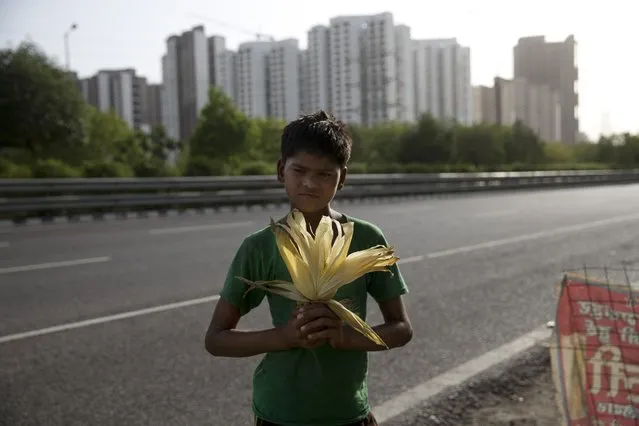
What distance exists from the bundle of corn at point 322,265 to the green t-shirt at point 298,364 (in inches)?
7.9

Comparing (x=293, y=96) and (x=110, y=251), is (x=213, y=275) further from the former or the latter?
(x=293, y=96)

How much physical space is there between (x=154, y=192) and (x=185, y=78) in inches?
3765

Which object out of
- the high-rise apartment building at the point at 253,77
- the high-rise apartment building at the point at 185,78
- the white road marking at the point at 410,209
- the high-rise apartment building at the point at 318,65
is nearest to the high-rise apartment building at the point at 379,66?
the high-rise apartment building at the point at 318,65

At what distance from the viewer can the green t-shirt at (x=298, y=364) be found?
1.97 metres

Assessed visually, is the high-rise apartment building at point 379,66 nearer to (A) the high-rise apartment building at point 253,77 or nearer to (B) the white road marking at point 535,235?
(A) the high-rise apartment building at point 253,77

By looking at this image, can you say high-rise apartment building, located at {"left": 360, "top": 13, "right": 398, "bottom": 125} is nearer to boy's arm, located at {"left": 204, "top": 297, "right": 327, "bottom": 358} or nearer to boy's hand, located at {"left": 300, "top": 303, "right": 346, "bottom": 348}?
boy's arm, located at {"left": 204, "top": 297, "right": 327, "bottom": 358}

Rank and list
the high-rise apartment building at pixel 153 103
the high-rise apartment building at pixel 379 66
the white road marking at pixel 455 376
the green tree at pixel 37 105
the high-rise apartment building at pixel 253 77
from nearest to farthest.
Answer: the white road marking at pixel 455 376 < the green tree at pixel 37 105 < the high-rise apartment building at pixel 379 66 < the high-rise apartment building at pixel 253 77 < the high-rise apartment building at pixel 153 103

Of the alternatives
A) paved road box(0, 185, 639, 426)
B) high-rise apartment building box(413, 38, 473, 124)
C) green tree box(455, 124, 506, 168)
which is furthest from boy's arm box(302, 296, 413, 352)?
green tree box(455, 124, 506, 168)

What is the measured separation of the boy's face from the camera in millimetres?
1939

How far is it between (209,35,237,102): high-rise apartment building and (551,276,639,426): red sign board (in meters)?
97.8

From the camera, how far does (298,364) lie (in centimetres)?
199

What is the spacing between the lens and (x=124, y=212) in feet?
57.5

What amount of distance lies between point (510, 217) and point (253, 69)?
82329mm

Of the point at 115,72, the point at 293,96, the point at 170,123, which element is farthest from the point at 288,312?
the point at 115,72
